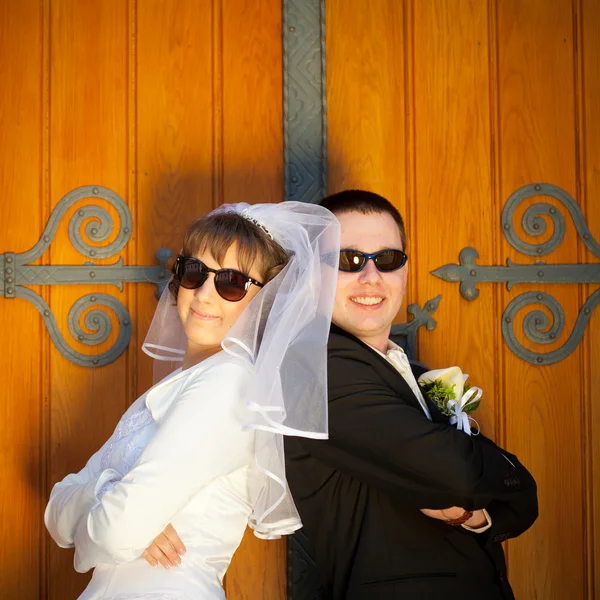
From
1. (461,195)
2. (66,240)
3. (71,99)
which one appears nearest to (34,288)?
(66,240)

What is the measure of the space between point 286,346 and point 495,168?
1.20 metres

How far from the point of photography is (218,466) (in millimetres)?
1463

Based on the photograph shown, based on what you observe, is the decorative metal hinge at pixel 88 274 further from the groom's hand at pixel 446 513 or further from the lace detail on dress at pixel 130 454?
the groom's hand at pixel 446 513

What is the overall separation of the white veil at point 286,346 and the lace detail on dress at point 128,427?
26 centimetres

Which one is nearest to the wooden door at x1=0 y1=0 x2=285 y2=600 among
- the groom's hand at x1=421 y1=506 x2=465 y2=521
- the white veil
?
the white veil

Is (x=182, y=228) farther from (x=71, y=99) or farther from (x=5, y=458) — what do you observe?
(x=5, y=458)

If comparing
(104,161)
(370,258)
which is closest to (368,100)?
(370,258)

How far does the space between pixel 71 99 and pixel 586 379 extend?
76.2 inches

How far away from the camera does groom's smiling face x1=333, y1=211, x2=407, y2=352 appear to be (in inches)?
70.0

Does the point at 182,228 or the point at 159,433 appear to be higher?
the point at 182,228

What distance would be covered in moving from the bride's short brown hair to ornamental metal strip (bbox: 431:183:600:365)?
79 cm

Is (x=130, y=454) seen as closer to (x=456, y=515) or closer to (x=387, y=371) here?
(x=387, y=371)

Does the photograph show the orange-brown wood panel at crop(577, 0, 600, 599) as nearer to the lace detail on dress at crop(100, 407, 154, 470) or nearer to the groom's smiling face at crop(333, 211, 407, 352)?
the groom's smiling face at crop(333, 211, 407, 352)

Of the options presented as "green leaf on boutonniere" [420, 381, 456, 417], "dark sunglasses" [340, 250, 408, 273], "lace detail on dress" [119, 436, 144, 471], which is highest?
"dark sunglasses" [340, 250, 408, 273]
